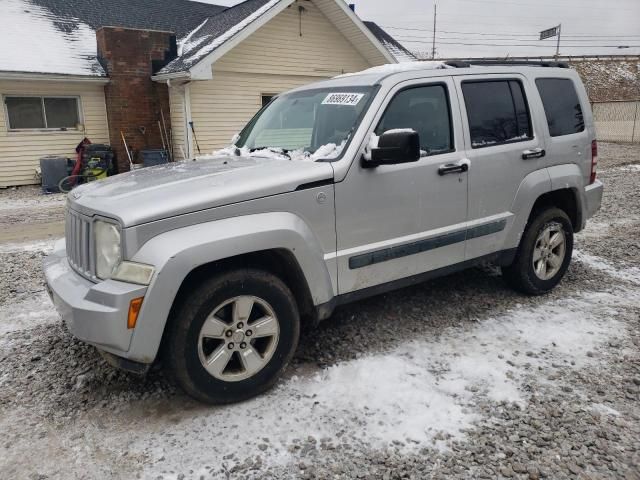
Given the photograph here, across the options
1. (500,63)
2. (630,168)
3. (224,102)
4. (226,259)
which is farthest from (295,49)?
(226,259)

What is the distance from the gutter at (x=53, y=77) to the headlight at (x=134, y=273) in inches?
476

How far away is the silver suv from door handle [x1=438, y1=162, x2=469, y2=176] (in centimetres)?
1

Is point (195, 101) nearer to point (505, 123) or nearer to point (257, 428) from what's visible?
point (505, 123)

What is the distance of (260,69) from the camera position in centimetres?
1504

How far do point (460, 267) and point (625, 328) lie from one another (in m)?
1.41

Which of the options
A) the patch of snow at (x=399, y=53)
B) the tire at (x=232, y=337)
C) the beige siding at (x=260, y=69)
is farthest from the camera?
the patch of snow at (x=399, y=53)

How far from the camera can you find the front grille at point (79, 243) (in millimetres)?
3115

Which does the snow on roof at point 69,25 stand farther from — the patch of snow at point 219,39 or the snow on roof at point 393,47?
the snow on roof at point 393,47

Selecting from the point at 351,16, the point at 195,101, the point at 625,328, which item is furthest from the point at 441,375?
the point at 351,16

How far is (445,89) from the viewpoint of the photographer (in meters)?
4.11

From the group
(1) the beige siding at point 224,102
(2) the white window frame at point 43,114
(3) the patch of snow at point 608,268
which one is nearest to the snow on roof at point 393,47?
(1) the beige siding at point 224,102

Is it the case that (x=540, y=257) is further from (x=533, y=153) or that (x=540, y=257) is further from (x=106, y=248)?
(x=106, y=248)

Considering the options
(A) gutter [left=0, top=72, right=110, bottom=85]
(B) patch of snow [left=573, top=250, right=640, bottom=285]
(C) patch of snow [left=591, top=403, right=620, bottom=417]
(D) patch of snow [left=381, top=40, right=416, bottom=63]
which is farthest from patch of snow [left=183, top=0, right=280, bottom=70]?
(C) patch of snow [left=591, top=403, right=620, bottom=417]

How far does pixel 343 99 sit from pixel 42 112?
12.4 m
